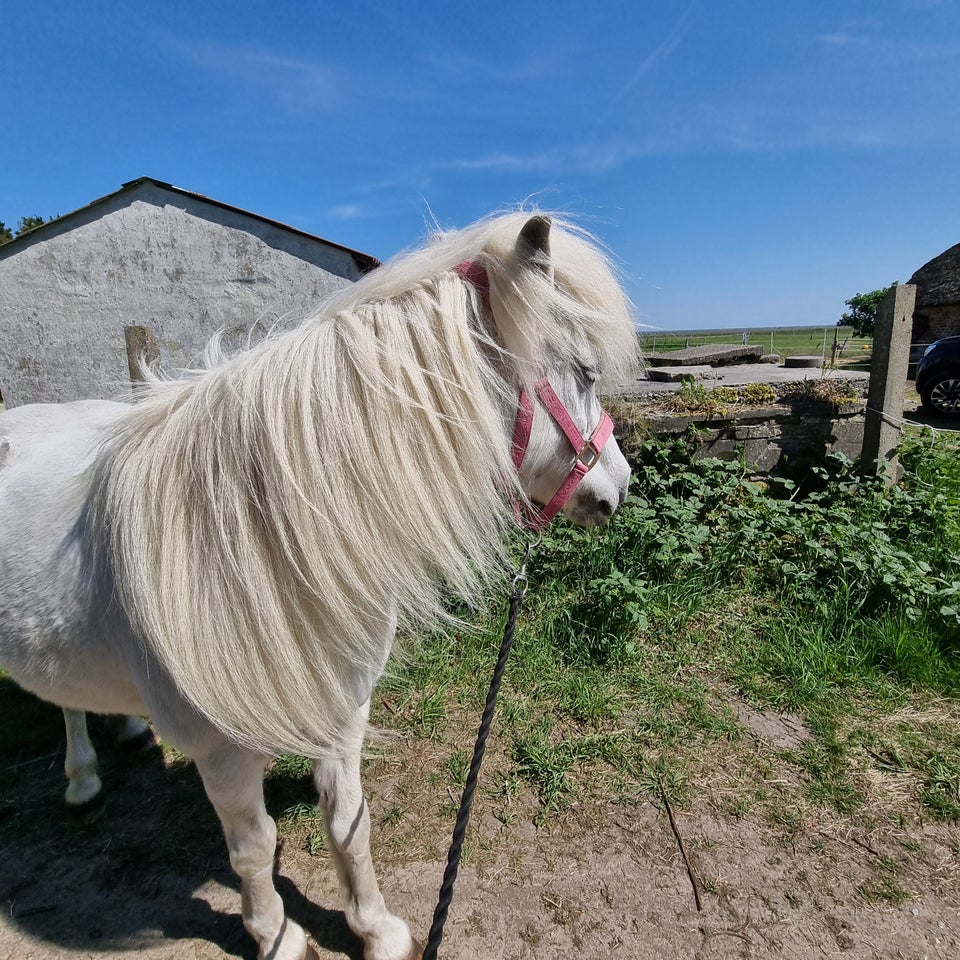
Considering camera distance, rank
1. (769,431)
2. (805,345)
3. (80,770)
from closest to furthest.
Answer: (80,770) → (769,431) → (805,345)

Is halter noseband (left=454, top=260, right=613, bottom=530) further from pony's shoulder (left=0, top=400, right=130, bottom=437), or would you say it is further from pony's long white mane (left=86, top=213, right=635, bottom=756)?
pony's shoulder (left=0, top=400, right=130, bottom=437)

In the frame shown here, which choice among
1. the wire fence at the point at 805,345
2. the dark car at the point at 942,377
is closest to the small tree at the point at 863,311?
the wire fence at the point at 805,345

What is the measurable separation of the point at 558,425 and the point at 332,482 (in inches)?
22.1

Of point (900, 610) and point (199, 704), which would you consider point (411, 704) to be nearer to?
point (199, 704)

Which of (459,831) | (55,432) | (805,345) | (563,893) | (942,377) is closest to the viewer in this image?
(459,831)

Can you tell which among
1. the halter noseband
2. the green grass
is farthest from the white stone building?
the halter noseband

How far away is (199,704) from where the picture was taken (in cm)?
113

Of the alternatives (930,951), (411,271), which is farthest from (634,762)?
(411,271)

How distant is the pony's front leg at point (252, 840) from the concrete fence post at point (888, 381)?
4.41 m

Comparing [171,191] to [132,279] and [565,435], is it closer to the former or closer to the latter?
[132,279]

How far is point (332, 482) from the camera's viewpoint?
1086mm

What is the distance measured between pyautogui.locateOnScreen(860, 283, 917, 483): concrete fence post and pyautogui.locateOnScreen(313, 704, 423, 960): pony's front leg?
4.14 metres

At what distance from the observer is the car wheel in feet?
31.1

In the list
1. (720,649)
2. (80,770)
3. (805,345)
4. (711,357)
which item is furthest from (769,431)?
(805,345)
